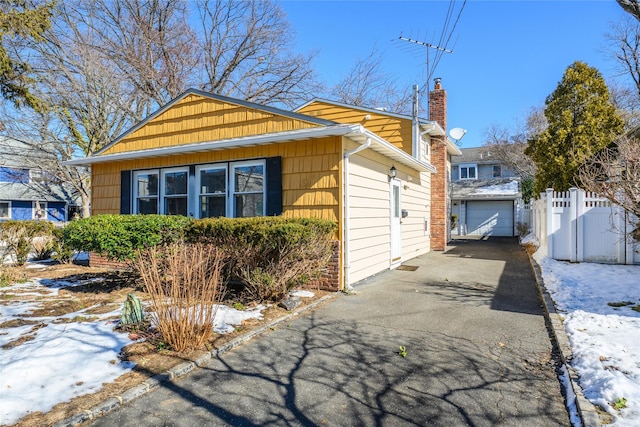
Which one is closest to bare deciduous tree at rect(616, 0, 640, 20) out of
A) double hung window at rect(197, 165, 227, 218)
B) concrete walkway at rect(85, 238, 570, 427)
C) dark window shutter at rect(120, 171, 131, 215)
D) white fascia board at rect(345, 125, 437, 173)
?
white fascia board at rect(345, 125, 437, 173)

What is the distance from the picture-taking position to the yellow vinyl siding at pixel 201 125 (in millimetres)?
7629

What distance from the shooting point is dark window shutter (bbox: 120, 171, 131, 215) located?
949cm

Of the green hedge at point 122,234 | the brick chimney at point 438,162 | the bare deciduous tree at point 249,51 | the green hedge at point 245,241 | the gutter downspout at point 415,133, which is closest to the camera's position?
the green hedge at point 245,241

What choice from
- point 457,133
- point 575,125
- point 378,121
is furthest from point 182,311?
point 457,133

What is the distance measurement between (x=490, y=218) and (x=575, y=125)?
32.8 feet

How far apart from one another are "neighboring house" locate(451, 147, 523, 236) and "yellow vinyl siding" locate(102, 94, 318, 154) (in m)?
17.9

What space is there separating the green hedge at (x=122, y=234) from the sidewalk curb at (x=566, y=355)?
5923 millimetres

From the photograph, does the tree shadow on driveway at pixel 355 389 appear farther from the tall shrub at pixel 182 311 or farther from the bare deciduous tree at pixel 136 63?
the bare deciduous tree at pixel 136 63

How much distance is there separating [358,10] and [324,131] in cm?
625

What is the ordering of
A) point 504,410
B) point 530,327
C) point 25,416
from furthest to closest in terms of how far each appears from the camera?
1. point 530,327
2. point 504,410
3. point 25,416

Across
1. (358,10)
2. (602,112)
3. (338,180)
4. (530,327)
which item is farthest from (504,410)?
(602,112)

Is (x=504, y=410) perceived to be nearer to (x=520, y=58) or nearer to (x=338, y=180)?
(x=338, y=180)

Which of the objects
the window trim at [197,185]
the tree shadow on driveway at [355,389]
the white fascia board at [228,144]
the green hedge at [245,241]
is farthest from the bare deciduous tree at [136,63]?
the tree shadow on driveway at [355,389]

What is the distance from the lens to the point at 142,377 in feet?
10.7
